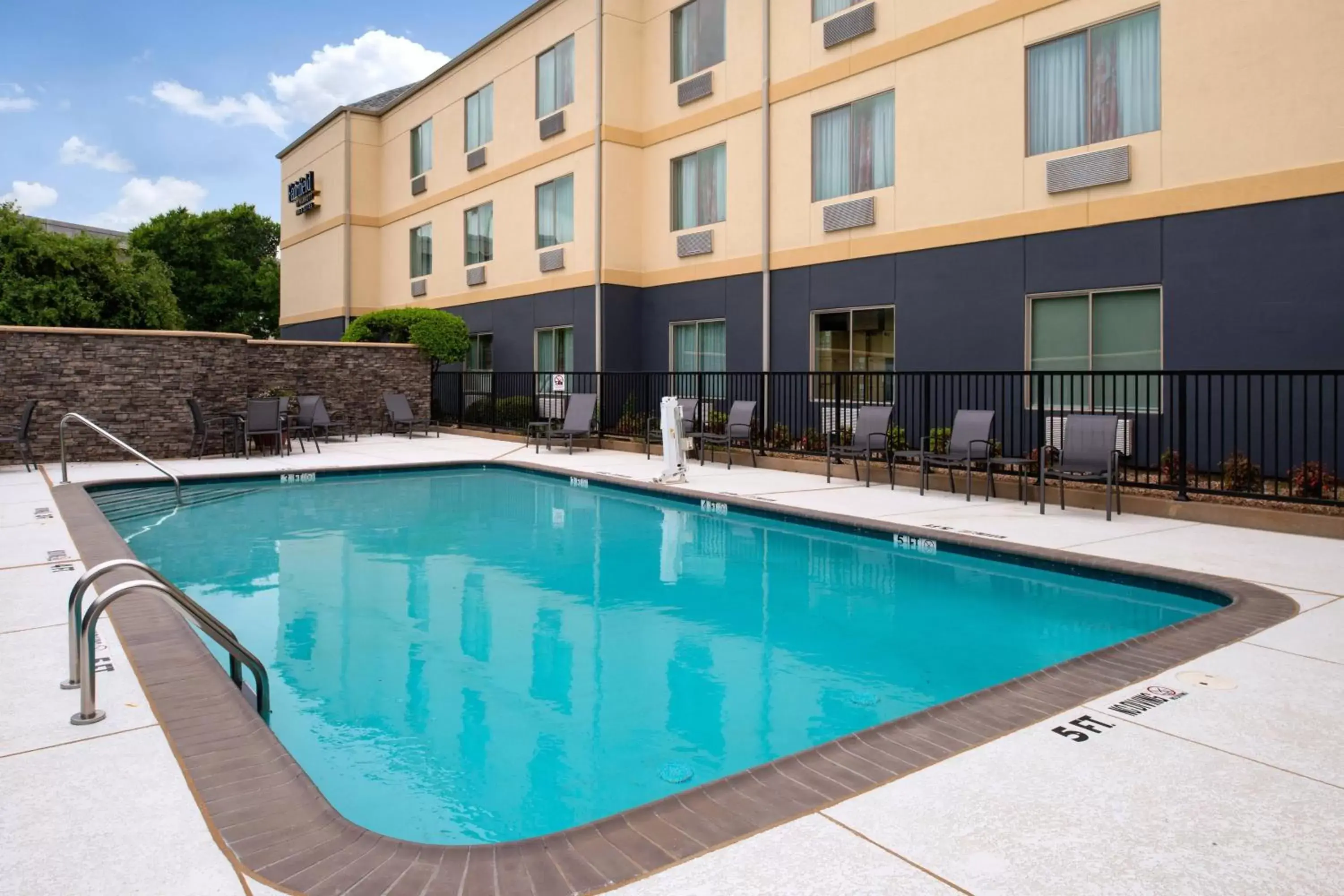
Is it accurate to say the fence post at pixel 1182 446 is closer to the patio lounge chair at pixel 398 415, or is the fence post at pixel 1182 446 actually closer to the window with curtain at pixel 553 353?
the window with curtain at pixel 553 353

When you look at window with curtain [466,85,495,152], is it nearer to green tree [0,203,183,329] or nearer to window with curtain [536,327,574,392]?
window with curtain [536,327,574,392]

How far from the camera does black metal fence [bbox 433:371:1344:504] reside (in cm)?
867

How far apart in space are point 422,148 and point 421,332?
7.32 metres

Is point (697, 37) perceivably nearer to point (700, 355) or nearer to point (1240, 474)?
point (700, 355)

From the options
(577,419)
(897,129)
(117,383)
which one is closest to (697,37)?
(897,129)

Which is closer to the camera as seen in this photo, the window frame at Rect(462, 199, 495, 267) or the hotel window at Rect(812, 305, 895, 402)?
the hotel window at Rect(812, 305, 895, 402)

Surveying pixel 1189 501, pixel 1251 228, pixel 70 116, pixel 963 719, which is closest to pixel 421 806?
pixel 963 719

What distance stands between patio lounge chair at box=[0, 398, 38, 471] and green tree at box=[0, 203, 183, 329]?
973cm

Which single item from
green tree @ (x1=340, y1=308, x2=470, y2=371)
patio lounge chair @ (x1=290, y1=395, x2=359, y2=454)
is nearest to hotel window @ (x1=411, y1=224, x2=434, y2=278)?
green tree @ (x1=340, y1=308, x2=470, y2=371)

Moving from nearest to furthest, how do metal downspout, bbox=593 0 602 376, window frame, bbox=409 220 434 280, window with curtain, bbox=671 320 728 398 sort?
window with curtain, bbox=671 320 728 398 → metal downspout, bbox=593 0 602 376 → window frame, bbox=409 220 434 280

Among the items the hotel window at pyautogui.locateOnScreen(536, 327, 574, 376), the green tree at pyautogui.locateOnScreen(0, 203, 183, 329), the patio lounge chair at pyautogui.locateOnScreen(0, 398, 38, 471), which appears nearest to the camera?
the patio lounge chair at pyautogui.locateOnScreen(0, 398, 38, 471)

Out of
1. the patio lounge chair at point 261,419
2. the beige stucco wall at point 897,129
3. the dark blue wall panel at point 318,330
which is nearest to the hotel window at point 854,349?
the beige stucco wall at point 897,129

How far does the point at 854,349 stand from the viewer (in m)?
14.4

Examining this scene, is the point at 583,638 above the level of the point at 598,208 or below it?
below
